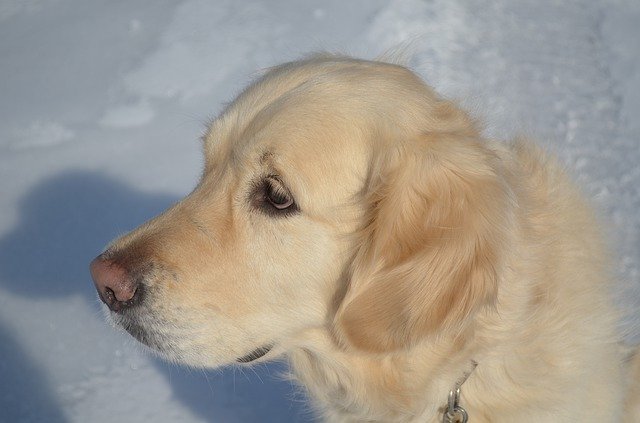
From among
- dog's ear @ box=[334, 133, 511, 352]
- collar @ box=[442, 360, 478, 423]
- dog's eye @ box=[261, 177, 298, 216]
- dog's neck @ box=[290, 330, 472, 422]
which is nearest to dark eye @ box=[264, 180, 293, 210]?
dog's eye @ box=[261, 177, 298, 216]

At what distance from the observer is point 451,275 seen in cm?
216

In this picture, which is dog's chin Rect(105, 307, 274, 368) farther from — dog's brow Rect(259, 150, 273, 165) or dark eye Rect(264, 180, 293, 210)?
dog's brow Rect(259, 150, 273, 165)

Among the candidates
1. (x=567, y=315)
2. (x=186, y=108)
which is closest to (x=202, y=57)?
(x=186, y=108)

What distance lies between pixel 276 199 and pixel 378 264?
408 mm

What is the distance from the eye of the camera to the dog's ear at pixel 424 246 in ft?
7.09

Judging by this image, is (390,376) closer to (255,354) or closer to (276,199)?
(255,354)

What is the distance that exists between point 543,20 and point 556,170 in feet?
11.7

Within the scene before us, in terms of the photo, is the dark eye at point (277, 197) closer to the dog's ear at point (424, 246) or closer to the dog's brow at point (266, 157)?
the dog's brow at point (266, 157)

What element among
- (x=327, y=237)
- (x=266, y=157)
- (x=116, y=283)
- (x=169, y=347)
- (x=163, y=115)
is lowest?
(x=163, y=115)

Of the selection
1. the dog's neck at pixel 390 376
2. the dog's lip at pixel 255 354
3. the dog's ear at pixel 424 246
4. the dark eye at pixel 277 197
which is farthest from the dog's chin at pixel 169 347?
the dark eye at pixel 277 197

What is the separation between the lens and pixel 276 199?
2.35 meters

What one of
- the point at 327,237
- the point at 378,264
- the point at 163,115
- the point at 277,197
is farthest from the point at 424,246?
the point at 163,115

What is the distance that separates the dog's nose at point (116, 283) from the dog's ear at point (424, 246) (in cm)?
70

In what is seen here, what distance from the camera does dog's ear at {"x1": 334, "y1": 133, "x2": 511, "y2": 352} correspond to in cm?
216
